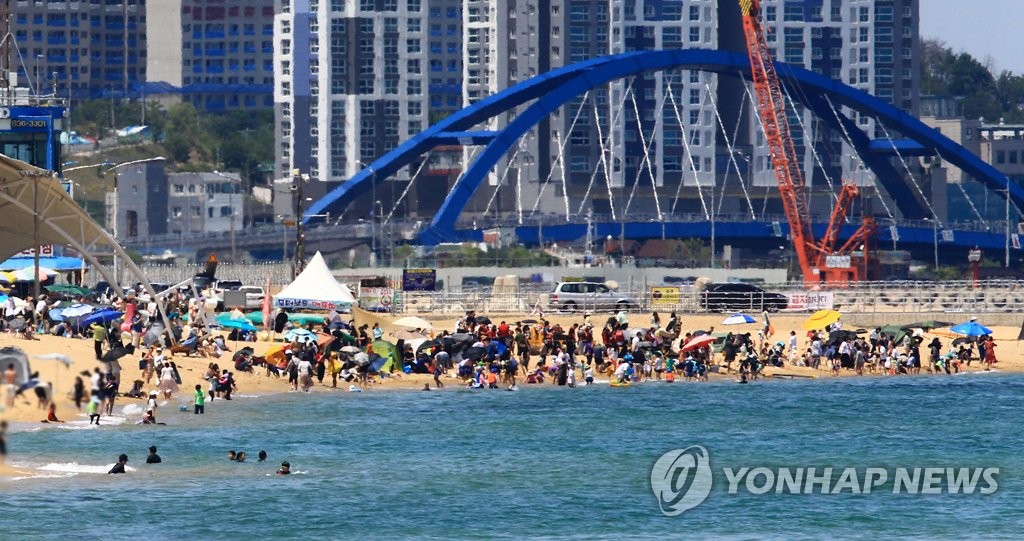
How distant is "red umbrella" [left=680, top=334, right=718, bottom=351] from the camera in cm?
6812

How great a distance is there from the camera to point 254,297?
3497 inches

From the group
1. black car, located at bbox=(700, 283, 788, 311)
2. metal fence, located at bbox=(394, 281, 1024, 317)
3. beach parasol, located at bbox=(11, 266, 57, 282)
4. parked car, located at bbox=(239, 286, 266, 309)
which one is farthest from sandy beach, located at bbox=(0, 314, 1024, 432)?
beach parasol, located at bbox=(11, 266, 57, 282)

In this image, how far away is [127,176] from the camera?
194 meters

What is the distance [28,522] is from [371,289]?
55.4m

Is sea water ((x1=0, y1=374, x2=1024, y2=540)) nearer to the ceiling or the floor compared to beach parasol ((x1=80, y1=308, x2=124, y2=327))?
nearer to the floor

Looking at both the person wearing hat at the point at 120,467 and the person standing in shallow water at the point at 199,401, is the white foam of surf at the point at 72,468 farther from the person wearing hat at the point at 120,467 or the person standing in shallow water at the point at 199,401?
the person standing in shallow water at the point at 199,401

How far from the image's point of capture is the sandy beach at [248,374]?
65.2 ft

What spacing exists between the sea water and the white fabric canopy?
11.5 metres

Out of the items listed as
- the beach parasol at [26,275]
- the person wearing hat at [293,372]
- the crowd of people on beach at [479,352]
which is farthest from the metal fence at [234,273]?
the person wearing hat at [293,372]

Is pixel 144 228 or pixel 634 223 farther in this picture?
pixel 144 228

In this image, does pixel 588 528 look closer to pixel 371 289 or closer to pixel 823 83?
pixel 371 289

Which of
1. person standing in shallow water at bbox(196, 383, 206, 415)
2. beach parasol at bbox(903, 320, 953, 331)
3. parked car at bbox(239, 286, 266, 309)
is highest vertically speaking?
parked car at bbox(239, 286, 266, 309)

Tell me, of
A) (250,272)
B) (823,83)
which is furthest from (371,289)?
(823,83)

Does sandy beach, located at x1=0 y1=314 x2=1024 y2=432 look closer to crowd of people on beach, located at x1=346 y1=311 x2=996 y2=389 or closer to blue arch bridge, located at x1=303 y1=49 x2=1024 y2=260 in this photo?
crowd of people on beach, located at x1=346 y1=311 x2=996 y2=389
